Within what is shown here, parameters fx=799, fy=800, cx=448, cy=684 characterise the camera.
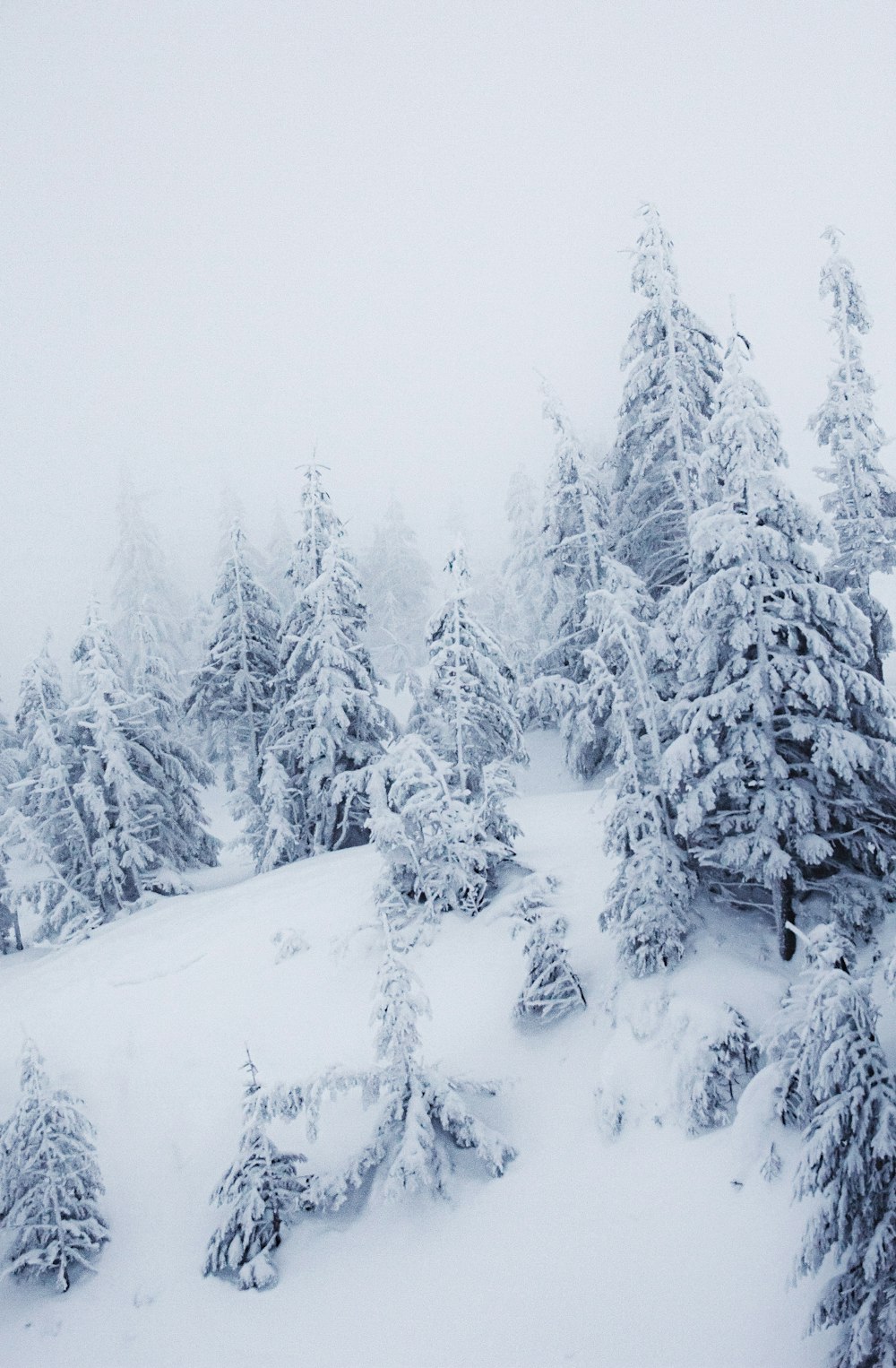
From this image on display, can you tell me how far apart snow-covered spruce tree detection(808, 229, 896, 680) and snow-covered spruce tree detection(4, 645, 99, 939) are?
2285cm

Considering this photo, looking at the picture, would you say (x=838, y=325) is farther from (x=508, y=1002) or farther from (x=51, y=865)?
(x=51, y=865)

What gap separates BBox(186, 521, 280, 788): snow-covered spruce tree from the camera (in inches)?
1038

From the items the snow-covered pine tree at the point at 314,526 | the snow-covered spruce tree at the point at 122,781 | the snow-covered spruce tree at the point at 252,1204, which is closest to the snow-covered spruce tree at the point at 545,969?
the snow-covered spruce tree at the point at 252,1204

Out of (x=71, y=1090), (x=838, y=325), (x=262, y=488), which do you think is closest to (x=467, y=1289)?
(x=71, y=1090)

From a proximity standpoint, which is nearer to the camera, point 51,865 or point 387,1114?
point 387,1114

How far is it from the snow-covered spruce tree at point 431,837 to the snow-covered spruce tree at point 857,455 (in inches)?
483

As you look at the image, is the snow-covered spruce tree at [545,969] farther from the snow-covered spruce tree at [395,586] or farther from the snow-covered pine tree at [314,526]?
the snow-covered spruce tree at [395,586]

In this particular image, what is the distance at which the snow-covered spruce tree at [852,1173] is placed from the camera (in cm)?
671

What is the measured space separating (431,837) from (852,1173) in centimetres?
1002

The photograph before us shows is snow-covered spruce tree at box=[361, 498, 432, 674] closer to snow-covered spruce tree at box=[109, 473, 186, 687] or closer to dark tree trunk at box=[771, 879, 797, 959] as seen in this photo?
snow-covered spruce tree at box=[109, 473, 186, 687]

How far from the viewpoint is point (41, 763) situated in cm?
2525

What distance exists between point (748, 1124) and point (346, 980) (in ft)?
27.4

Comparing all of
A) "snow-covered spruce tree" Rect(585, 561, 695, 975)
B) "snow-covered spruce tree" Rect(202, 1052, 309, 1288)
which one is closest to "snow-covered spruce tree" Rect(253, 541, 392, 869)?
"snow-covered spruce tree" Rect(585, 561, 695, 975)

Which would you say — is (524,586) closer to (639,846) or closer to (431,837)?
(431,837)
